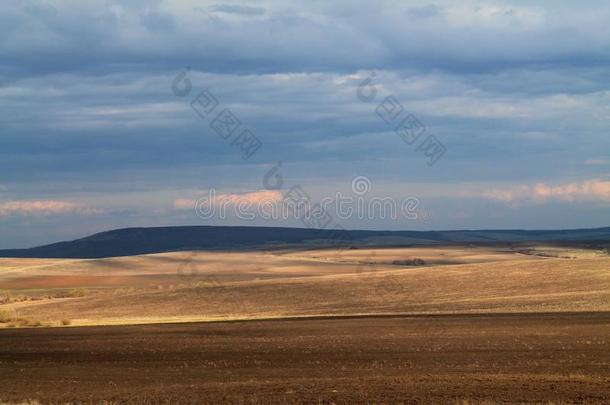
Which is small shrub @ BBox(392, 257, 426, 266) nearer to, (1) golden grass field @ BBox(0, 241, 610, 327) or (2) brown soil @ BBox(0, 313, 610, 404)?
(1) golden grass field @ BBox(0, 241, 610, 327)

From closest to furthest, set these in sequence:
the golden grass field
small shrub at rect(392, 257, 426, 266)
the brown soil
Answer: the brown soil, the golden grass field, small shrub at rect(392, 257, 426, 266)

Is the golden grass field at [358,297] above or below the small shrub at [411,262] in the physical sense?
below

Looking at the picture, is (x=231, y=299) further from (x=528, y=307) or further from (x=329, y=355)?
(x=329, y=355)

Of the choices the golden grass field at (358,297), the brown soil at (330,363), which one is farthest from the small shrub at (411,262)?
the brown soil at (330,363)

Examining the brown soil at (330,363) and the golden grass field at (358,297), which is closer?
the brown soil at (330,363)

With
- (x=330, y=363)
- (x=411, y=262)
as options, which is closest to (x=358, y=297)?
(x=330, y=363)

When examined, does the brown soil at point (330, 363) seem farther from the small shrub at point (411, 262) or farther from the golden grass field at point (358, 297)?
the small shrub at point (411, 262)

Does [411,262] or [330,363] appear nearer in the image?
[330,363]

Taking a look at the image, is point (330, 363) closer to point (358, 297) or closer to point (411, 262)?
point (358, 297)

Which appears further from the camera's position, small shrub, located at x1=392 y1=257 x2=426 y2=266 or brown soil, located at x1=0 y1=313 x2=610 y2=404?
small shrub, located at x1=392 y1=257 x2=426 y2=266

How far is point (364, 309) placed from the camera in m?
57.6

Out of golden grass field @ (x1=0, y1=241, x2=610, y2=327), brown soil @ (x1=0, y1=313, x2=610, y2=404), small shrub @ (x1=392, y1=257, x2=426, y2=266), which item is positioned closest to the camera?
brown soil @ (x1=0, y1=313, x2=610, y2=404)

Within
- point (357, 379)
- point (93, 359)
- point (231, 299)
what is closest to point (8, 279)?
point (231, 299)

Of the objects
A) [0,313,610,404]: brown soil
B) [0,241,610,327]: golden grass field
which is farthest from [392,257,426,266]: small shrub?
[0,313,610,404]: brown soil
